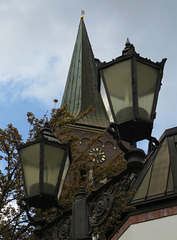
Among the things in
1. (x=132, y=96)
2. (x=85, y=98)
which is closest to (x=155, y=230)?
(x=132, y=96)

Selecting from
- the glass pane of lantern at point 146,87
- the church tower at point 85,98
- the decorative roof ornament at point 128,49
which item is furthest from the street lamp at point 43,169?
the church tower at point 85,98

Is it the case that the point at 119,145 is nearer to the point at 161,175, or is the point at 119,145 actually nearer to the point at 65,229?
the point at 65,229

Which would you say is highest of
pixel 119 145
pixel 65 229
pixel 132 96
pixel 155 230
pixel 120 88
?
pixel 155 230

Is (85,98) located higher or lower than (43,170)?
higher

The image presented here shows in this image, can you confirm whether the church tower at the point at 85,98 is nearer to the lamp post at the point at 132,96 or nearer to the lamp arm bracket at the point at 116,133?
the lamp post at the point at 132,96

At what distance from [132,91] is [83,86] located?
42689mm

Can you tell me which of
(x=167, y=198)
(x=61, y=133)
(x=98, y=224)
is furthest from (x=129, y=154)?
(x=61, y=133)

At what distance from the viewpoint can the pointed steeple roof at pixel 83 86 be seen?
4372 centimetres

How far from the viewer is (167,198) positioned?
9398 mm

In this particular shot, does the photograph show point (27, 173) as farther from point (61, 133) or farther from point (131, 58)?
point (61, 133)

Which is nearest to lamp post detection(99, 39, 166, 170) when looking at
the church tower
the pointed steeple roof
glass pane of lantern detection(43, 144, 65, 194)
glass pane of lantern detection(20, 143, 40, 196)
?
glass pane of lantern detection(43, 144, 65, 194)

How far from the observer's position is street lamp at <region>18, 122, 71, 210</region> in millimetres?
4770

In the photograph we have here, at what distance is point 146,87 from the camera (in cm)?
450

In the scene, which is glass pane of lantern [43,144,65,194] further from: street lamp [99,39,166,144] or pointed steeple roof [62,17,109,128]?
pointed steeple roof [62,17,109,128]
